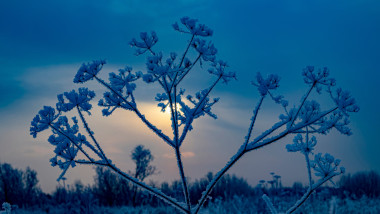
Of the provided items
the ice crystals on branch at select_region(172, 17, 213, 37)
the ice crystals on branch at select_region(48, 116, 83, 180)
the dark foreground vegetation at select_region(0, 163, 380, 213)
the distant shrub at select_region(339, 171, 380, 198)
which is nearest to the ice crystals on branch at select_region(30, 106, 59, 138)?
the ice crystals on branch at select_region(48, 116, 83, 180)

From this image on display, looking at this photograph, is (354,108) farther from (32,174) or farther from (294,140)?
(32,174)

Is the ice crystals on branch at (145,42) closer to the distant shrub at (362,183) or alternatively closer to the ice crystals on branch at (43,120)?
the ice crystals on branch at (43,120)

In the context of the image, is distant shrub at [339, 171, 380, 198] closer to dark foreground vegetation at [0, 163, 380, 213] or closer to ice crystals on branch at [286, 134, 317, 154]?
dark foreground vegetation at [0, 163, 380, 213]

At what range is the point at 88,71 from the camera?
1.82m

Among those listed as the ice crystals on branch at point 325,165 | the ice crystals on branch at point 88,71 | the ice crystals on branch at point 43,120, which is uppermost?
the ice crystals on branch at point 88,71

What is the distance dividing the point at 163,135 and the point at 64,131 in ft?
1.92

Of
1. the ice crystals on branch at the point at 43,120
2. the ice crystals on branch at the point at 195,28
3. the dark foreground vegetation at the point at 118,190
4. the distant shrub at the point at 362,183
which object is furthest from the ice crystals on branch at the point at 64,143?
the distant shrub at the point at 362,183

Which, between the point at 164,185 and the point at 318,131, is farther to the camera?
the point at 164,185

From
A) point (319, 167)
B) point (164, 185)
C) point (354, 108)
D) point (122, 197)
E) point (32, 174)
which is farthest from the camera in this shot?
point (32, 174)

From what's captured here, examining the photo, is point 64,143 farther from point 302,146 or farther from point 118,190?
point 118,190

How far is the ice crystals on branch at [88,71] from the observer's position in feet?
5.94

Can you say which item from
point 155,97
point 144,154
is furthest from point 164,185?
point 155,97

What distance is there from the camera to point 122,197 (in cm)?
1405

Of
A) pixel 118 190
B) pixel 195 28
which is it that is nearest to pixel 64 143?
pixel 195 28
